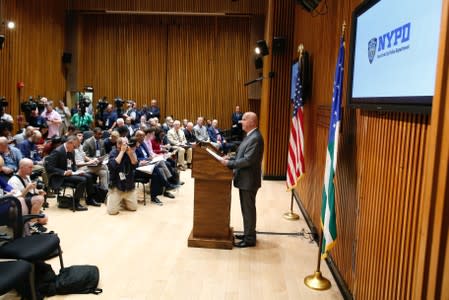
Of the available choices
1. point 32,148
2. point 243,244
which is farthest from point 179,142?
point 243,244

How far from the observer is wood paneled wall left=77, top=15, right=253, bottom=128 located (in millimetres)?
14367

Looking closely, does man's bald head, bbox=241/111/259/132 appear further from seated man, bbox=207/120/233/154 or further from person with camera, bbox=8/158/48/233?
seated man, bbox=207/120/233/154

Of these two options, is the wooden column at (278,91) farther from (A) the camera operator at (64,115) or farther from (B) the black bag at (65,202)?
(A) the camera operator at (64,115)

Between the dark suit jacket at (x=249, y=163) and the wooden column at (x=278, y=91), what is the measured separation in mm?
4174

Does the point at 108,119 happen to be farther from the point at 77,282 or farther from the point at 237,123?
the point at 77,282

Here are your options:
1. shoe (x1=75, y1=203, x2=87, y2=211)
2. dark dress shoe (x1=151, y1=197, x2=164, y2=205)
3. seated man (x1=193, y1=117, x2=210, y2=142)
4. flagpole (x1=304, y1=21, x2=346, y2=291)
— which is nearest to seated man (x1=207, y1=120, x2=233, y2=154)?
seated man (x1=193, y1=117, x2=210, y2=142)

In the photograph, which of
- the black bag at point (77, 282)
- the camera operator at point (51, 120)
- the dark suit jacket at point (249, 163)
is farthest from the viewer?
the camera operator at point (51, 120)

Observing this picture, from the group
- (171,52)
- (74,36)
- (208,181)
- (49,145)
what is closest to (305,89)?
(208,181)

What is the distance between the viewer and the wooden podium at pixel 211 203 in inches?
186

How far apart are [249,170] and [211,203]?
0.61 meters

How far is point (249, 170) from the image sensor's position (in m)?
4.76

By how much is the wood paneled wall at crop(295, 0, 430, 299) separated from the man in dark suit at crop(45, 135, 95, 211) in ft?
12.3

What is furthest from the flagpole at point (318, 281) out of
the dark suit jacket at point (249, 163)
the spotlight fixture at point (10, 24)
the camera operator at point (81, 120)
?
the spotlight fixture at point (10, 24)

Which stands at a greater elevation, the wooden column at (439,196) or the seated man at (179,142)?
the wooden column at (439,196)
